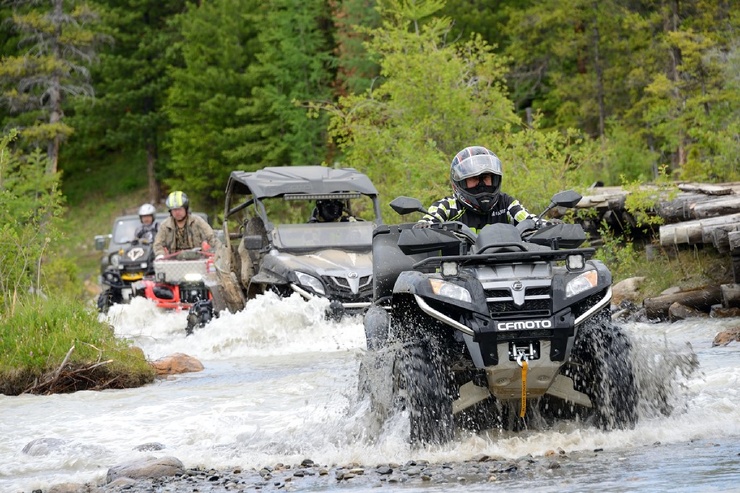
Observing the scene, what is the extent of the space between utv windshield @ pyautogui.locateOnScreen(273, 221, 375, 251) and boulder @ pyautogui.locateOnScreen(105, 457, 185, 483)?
30.1 ft

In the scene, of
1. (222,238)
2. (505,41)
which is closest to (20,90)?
(505,41)

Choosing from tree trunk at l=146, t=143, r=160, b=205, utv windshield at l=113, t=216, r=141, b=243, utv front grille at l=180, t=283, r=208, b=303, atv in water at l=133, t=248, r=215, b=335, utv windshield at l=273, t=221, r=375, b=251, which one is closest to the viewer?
utv windshield at l=273, t=221, r=375, b=251

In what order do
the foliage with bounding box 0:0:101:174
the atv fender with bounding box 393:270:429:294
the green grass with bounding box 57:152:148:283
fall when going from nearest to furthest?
the atv fender with bounding box 393:270:429:294, the foliage with bounding box 0:0:101:174, the green grass with bounding box 57:152:148:283

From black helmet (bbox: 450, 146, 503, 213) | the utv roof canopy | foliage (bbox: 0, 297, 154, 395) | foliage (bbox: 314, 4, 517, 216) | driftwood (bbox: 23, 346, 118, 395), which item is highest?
foliage (bbox: 314, 4, 517, 216)

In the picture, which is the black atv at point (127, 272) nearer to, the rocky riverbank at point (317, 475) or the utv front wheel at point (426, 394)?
the rocky riverbank at point (317, 475)

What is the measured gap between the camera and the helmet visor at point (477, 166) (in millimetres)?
9305

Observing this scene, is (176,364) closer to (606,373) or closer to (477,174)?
(477,174)

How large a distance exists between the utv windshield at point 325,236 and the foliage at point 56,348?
4.12 meters

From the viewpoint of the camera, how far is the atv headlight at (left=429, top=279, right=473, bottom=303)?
7.94m

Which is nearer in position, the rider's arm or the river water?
the river water

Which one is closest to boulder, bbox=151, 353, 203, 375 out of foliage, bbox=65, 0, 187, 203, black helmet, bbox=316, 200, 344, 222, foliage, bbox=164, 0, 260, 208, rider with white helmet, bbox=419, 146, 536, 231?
black helmet, bbox=316, 200, 344, 222

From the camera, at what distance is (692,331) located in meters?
14.9

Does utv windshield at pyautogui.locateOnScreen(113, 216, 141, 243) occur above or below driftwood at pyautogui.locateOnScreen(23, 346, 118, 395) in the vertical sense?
above

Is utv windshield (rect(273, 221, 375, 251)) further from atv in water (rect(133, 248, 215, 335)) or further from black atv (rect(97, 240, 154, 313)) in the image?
black atv (rect(97, 240, 154, 313))
